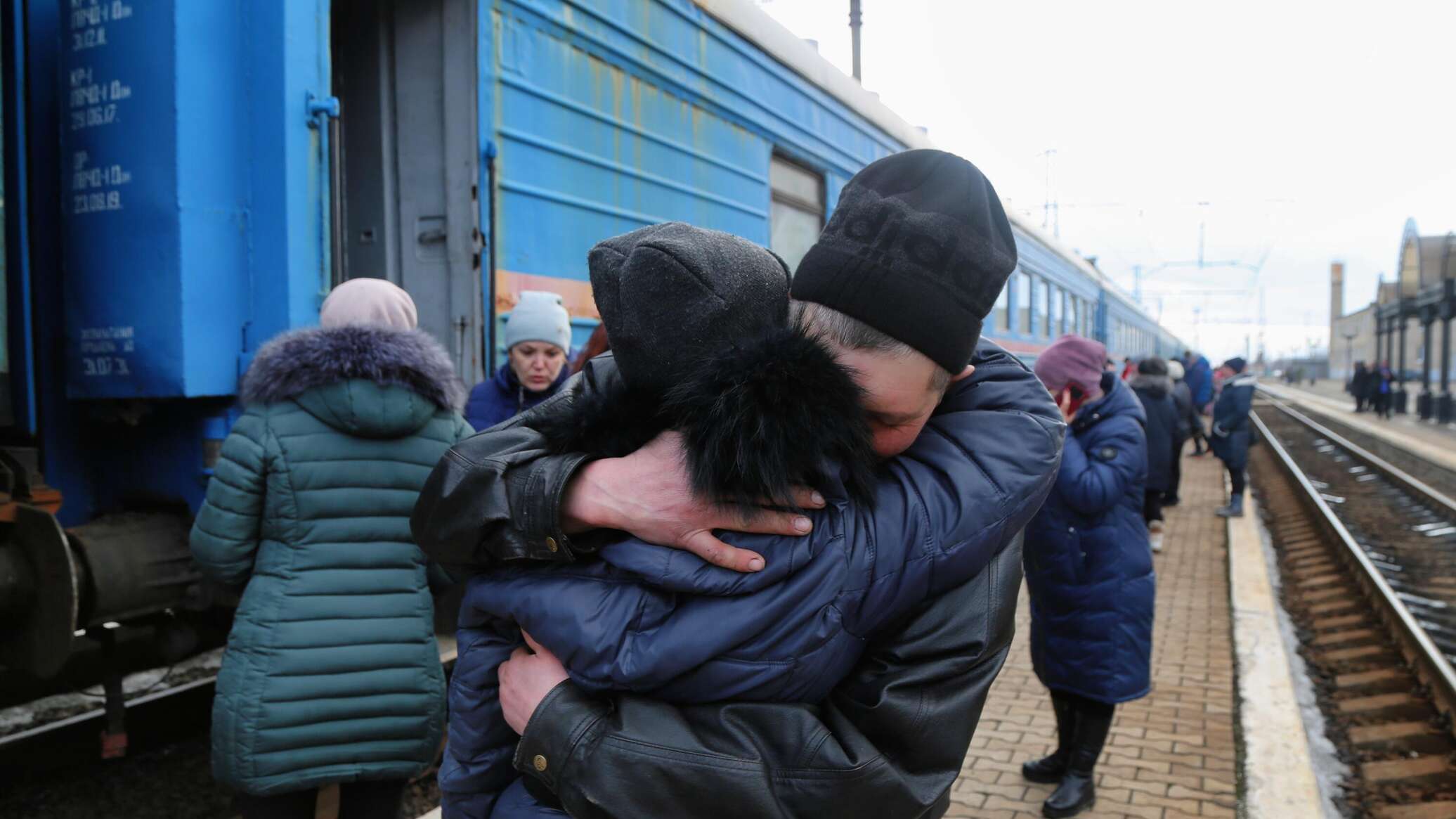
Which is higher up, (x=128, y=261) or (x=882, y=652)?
(x=128, y=261)

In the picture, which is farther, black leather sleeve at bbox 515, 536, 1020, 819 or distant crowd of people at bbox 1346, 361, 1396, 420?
distant crowd of people at bbox 1346, 361, 1396, 420

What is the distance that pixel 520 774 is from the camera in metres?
1.20

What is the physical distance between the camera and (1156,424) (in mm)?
7875

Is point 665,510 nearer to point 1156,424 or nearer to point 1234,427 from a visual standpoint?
point 1156,424

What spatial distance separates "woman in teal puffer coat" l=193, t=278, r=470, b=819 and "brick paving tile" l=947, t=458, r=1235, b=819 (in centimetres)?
212

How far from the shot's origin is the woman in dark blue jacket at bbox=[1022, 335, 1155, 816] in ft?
10.5

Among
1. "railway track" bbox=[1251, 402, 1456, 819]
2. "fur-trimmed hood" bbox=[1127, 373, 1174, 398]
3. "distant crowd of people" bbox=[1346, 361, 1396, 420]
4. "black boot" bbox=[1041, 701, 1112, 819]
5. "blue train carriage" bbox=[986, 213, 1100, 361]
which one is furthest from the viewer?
"distant crowd of people" bbox=[1346, 361, 1396, 420]

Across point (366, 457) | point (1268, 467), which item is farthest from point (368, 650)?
point (1268, 467)

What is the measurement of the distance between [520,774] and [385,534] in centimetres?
121

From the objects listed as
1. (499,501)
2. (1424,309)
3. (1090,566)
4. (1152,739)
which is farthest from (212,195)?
(1424,309)

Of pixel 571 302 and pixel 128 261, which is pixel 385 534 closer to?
pixel 128 261

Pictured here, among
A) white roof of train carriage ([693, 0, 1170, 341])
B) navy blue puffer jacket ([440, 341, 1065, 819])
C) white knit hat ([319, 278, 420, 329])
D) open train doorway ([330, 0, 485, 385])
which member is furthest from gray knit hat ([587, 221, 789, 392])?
white roof of train carriage ([693, 0, 1170, 341])

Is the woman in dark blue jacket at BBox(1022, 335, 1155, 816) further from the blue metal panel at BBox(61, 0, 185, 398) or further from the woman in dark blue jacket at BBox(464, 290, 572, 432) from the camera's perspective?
the blue metal panel at BBox(61, 0, 185, 398)

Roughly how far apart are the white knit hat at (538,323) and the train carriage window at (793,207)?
1945mm
